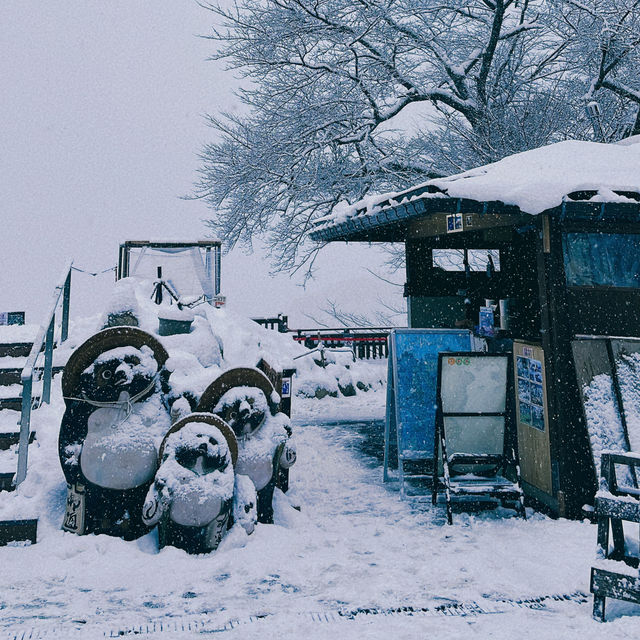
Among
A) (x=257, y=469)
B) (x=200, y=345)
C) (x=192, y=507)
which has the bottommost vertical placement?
(x=192, y=507)

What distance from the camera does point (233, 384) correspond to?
17.2ft

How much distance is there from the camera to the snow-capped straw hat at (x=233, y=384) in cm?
517

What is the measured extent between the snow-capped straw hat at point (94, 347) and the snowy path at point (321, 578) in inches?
45.6

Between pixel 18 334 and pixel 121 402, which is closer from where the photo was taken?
pixel 121 402

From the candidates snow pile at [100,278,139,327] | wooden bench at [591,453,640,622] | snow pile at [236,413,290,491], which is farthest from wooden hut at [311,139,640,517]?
snow pile at [100,278,139,327]

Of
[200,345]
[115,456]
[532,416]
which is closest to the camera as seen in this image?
[115,456]

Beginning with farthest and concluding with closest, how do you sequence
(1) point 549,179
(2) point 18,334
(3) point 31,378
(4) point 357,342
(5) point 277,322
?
(5) point 277,322
(4) point 357,342
(2) point 18,334
(1) point 549,179
(3) point 31,378

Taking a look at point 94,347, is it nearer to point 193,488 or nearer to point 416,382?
point 193,488

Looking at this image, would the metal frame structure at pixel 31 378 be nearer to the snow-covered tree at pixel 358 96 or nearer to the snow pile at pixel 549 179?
the snow pile at pixel 549 179

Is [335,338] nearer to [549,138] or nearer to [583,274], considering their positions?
[549,138]

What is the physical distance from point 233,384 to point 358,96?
1252 cm

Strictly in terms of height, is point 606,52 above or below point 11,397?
above

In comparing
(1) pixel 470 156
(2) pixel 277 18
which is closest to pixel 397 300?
(1) pixel 470 156

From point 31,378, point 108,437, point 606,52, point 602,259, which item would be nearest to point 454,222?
point 602,259
